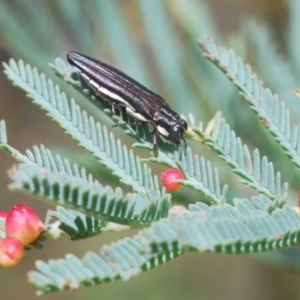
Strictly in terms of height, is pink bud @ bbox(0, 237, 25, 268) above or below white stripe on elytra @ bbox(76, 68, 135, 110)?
below

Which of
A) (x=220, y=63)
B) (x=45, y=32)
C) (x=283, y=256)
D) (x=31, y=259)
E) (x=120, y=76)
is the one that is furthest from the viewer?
(x=31, y=259)

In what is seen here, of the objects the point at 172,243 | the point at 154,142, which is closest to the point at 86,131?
the point at 154,142

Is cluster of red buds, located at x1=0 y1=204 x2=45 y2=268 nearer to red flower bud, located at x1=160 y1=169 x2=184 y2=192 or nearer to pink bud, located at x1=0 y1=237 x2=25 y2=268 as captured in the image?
pink bud, located at x1=0 y1=237 x2=25 y2=268

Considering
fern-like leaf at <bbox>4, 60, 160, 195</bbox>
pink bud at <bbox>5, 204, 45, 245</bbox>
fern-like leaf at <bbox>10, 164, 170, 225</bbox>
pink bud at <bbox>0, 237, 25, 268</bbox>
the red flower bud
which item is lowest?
pink bud at <bbox>0, 237, 25, 268</bbox>

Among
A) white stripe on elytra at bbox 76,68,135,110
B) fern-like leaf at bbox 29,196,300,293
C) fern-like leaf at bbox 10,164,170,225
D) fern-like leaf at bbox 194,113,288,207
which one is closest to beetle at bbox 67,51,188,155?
white stripe on elytra at bbox 76,68,135,110

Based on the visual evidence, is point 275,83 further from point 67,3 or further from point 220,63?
point 67,3

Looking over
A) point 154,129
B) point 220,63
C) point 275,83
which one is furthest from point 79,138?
point 275,83

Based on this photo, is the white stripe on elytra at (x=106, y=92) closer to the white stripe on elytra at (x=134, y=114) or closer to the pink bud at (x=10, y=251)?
the white stripe on elytra at (x=134, y=114)

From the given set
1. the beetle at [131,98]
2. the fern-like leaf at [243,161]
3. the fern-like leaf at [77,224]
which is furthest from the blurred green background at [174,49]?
the fern-like leaf at [77,224]
